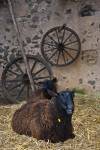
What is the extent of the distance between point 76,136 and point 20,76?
2878mm

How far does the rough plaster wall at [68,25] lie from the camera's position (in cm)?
916

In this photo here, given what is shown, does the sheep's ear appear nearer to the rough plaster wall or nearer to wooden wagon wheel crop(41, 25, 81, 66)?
wooden wagon wheel crop(41, 25, 81, 66)

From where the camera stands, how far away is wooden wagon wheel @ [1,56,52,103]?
9.14 metres

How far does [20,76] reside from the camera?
9.20 m

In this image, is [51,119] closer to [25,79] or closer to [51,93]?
[51,93]

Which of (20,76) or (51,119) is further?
(20,76)

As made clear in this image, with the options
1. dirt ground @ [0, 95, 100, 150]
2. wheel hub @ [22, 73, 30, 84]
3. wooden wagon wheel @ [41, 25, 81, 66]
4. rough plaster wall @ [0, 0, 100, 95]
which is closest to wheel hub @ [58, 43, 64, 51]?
wooden wagon wheel @ [41, 25, 81, 66]

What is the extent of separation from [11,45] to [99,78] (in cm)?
195

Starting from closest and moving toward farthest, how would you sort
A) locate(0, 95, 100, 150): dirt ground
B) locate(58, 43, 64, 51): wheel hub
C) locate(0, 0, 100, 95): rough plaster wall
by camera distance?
locate(0, 95, 100, 150): dirt ground → locate(58, 43, 64, 51): wheel hub → locate(0, 0, 100, 95): rough plaster wall

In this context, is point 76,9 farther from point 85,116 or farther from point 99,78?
point 85,116

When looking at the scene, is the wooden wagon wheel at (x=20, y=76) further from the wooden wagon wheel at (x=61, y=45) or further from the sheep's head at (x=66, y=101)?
the sheep's head at (x=66, y=101)

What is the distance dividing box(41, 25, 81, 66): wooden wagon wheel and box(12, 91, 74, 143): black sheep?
8.41ft

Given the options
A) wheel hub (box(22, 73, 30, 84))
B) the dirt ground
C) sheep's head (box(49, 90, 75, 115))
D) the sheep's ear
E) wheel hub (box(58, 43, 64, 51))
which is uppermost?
Result: wheel hub (box(58, 43, 64, 51))

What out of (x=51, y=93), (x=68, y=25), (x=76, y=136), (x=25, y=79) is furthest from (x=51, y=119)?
(x=68, y=25)
